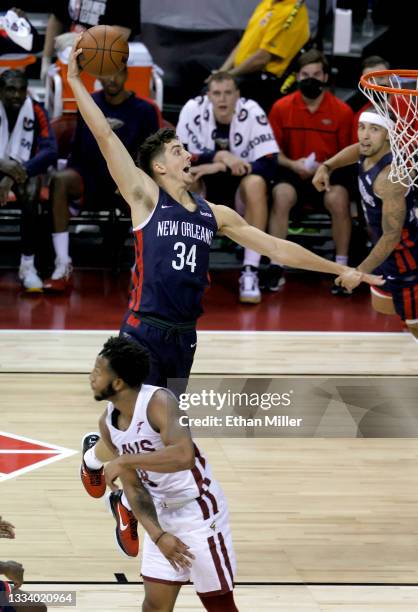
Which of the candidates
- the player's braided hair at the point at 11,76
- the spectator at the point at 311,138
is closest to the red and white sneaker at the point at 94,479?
the spectator at the point at 311,138

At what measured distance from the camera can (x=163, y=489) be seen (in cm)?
398

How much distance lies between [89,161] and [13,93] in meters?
0.80

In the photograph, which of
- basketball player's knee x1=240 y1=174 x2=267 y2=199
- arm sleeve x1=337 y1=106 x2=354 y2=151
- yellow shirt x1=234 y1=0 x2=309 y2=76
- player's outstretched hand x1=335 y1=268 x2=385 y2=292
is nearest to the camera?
player's outstretched hand x1=335 y1=268 x2=385 y2=292

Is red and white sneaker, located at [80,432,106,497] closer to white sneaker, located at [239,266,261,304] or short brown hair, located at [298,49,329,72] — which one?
white sneaker, located at [239,266,261,304]

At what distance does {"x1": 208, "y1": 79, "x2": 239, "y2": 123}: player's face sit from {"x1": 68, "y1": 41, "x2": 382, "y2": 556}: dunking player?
13.7ft

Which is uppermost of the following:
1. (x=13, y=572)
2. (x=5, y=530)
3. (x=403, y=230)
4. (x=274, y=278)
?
(x=5, y=530)

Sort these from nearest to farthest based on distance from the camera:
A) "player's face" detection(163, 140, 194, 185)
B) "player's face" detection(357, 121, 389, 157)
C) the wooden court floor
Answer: the wooden court floor, "player's face" detection(163, 140, 194, 185), "player's face" detection(357, 121, 389, 157)

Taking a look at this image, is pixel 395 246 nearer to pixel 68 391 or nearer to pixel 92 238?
pixel 68 391

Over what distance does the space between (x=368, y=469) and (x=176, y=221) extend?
5.75 ft

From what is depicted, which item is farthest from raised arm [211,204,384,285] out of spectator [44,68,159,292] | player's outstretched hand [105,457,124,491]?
spectator [44,68,159,292]

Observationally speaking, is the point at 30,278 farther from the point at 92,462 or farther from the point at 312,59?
the point at 92,462

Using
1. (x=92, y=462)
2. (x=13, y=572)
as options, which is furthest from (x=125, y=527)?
(x=13, y=572)

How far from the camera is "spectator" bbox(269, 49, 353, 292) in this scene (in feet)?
31.1

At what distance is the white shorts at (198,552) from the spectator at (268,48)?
695 cm
